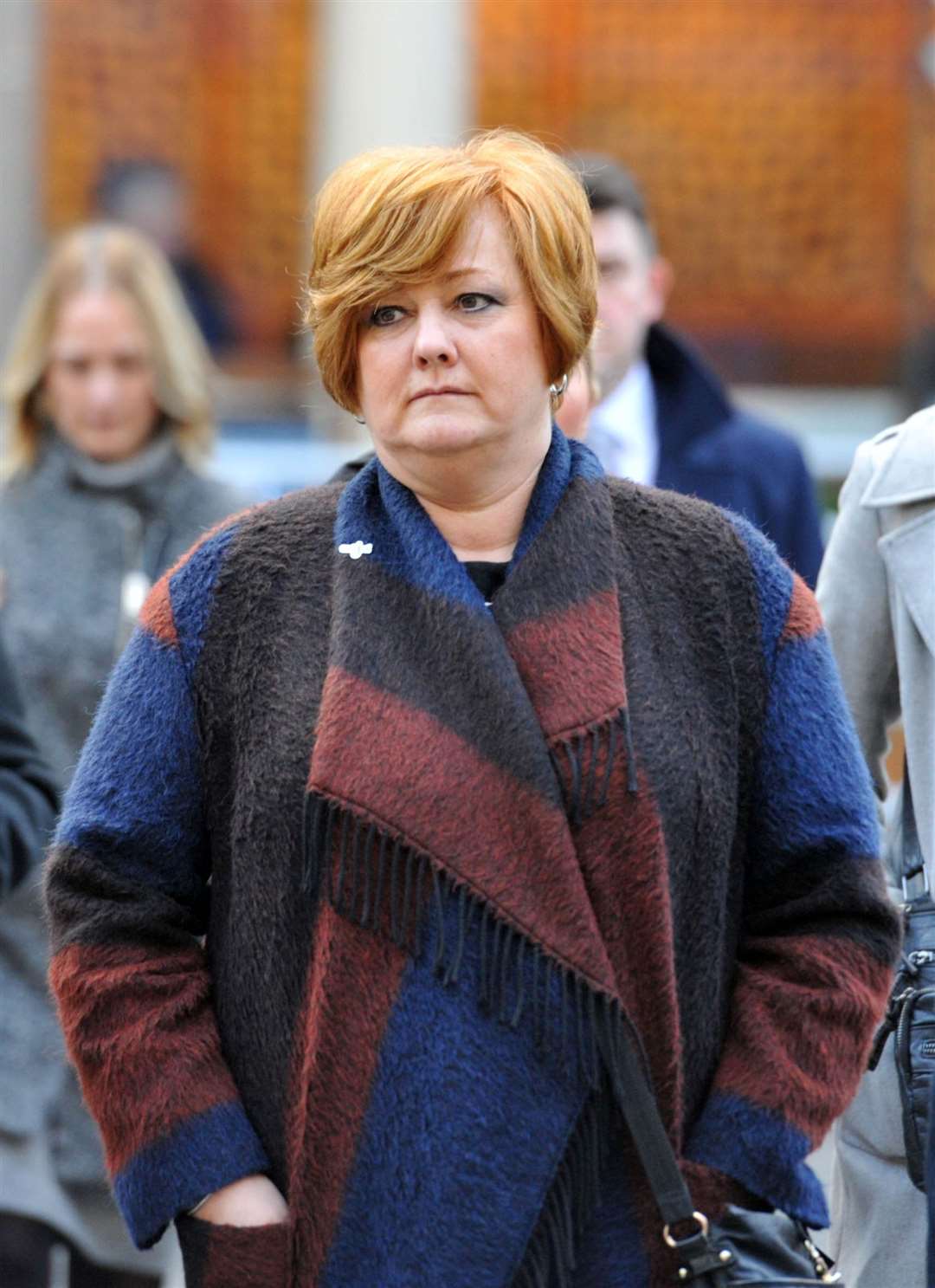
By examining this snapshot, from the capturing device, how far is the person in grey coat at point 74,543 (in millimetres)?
4094

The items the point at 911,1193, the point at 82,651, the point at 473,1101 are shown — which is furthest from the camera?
the point at 82,651

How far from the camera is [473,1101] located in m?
2.41

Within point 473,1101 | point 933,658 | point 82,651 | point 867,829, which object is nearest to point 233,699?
point 473,1101

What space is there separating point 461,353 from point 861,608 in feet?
3.13

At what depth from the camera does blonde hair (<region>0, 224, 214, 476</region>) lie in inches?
188

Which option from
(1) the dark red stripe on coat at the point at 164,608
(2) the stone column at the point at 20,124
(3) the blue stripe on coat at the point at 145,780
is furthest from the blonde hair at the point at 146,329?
(2) the stone column at the point at 20,124

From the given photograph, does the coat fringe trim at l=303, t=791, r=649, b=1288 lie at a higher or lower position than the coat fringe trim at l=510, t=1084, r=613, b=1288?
higher

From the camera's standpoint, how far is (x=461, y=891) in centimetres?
241

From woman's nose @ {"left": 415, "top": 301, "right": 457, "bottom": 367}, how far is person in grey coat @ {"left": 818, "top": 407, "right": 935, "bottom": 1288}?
0.90m

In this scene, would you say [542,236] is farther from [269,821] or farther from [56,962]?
[56,962]

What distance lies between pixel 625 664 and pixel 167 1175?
783 millimetres

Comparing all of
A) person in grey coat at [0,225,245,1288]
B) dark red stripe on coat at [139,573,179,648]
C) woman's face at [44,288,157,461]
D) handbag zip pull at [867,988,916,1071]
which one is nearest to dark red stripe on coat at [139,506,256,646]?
dark red stripe on coat at [139,573,179,648]

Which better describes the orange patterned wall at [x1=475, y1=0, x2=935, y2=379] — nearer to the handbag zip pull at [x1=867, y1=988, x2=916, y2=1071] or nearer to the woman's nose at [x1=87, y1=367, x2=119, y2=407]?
the woman's nose at [x1=87, y1=367, x2=119, y2=407]

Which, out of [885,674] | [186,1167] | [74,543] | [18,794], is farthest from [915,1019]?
[74,543]
